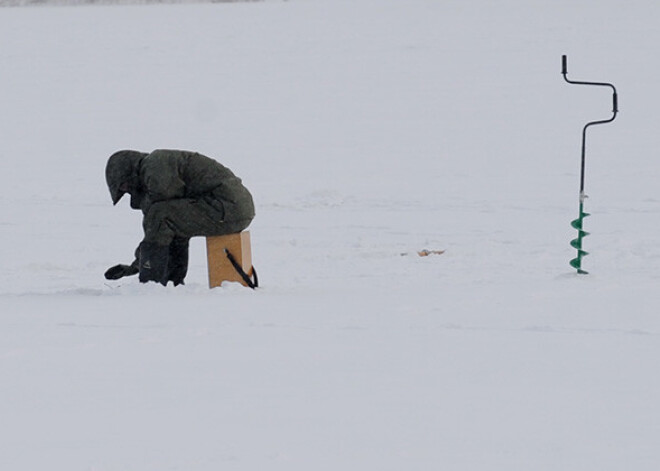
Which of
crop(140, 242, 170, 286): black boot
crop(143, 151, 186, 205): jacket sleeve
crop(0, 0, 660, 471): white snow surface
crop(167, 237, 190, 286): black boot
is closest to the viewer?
crop(0, 0, 660, 471): white snow surface

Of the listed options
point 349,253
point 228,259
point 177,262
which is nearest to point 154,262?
point 177,262

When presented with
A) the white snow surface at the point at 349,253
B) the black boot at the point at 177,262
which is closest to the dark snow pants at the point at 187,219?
the black boot at the point at 177,262

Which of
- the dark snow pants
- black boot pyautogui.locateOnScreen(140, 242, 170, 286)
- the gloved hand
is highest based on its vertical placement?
the dark snow pants

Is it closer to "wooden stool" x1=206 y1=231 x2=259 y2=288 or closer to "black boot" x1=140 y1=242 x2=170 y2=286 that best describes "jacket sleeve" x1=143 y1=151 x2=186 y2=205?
"black boot" x1=140 y1=242 x2=170 y2=286

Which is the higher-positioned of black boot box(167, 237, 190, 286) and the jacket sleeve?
the jacket sleeve

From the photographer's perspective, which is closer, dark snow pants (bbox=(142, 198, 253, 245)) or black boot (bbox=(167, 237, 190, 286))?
dark snow pants (bbox=(142, 198, 253, 245))

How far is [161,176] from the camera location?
6.30m

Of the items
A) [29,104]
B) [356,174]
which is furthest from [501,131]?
[29,104]

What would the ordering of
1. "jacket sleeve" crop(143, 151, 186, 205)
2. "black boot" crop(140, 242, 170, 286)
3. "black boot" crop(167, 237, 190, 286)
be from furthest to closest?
"black boot" crop(167, 237, 190, 286) → "black boot" crop(140, 242, 170, 286) → "jacket sleeve" crop(143, 151, 186, 205)

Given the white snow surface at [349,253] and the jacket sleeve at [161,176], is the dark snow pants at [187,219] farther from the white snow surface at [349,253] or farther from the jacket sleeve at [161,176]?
the white snow surface at [349,253]

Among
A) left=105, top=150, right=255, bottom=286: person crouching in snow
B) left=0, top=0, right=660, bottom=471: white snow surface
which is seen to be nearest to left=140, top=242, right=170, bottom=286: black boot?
left=105, top=150, right=255, bottom=286: person crouching in snow

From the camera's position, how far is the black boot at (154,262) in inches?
254

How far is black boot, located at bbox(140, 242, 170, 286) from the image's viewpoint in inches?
254

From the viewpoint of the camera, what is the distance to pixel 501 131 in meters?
16.9
